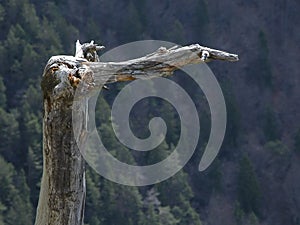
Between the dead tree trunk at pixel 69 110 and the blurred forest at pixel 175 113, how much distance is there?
32.9 metres

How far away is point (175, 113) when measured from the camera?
4703cm

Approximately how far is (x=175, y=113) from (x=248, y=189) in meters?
5.25

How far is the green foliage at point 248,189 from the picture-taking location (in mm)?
46250

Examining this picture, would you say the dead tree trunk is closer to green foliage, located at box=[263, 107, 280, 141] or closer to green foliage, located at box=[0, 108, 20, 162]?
green foliage, located at box=[0, 108, 20, 162]

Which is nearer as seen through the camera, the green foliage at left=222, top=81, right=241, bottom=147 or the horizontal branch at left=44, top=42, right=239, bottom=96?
the horizontal branch at left=44, top=42, right=239, bottom=96

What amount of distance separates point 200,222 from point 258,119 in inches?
411

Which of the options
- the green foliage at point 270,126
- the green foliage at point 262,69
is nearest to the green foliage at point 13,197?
the green foliage at point 270,126

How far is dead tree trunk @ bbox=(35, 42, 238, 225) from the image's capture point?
14.2ft

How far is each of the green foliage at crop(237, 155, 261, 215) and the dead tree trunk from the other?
42001 millimetres

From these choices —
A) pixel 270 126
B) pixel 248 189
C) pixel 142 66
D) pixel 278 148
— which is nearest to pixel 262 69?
pixel 270 126

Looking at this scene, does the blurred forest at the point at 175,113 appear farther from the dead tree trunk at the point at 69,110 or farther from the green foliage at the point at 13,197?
the dead tree trunk at the point at 69,110

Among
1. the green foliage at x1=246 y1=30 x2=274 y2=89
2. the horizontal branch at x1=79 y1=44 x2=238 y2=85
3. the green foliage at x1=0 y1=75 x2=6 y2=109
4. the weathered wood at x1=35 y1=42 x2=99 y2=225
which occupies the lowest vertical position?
the weathered wood at x1=35 y1=42 x2=99 y2=225

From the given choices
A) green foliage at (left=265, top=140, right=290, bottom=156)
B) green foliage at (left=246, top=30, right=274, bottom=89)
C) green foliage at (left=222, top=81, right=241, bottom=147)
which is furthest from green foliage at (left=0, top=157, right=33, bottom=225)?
green foliage at (left=246, top=30, right=274, bottom=89)

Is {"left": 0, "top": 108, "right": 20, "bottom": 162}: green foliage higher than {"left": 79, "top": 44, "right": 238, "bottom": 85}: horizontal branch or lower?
higher
